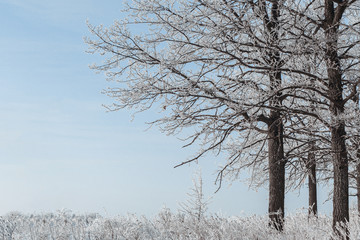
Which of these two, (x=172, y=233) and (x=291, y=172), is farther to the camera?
(x=291, y=172)

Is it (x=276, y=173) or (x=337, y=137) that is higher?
(x=337, y=137)

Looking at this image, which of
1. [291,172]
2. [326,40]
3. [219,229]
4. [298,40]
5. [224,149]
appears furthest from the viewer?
[291,172]

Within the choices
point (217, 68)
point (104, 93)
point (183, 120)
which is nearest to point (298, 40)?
point (217, 68)

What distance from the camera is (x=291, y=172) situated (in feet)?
45.0

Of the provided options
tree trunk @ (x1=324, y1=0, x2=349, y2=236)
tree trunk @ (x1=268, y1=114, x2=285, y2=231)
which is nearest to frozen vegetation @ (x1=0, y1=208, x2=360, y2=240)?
tree trunk @ (x1=324, y1=0, x2=349, y2=236)

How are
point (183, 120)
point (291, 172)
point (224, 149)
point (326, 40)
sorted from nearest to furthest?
point (326, 40)
point (183, 120)
point (224, 149)
point (291, 172)

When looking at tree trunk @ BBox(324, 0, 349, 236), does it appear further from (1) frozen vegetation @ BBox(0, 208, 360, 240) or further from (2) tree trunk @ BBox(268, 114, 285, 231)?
(2) tree trunk @ BBox(268, 114, 285, 231)

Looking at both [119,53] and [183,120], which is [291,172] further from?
[119,53]

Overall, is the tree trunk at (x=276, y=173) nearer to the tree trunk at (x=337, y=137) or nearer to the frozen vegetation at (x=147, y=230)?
the tree trunk at (x=337, y=137)

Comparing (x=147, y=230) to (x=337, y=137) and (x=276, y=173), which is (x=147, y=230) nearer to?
(x=276, y=173)

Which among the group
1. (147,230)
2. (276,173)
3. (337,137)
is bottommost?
(147,230)

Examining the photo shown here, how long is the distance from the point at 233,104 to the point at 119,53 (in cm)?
336

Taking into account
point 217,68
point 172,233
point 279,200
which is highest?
point 217,68

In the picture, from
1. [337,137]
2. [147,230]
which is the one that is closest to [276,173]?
[337,137]
